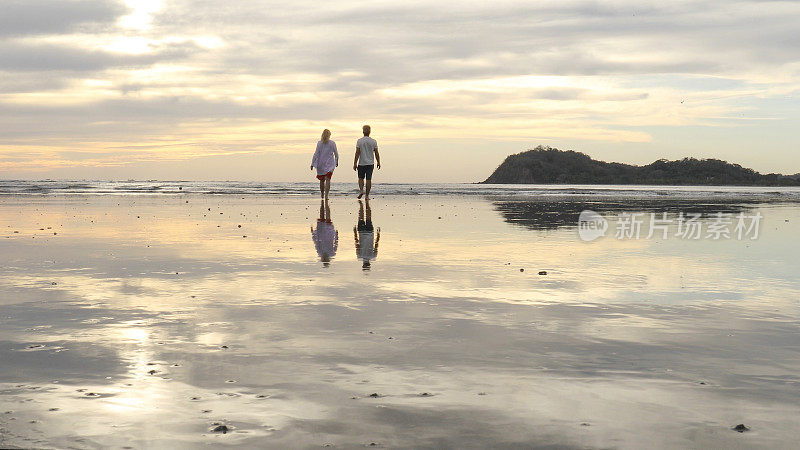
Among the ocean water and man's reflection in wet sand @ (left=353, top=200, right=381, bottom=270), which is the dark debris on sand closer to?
man's reflection in wet sand @ (left=353, top=200, right=381, bottom=270)

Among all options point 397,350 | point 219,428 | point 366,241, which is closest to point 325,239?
point 366,241

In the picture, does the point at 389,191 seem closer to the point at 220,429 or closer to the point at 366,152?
the point at 366,152

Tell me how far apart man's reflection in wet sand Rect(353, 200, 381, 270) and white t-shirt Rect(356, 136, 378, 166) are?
825 cm

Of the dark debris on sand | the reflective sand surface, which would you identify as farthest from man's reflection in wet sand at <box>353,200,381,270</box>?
the dark debris on sand

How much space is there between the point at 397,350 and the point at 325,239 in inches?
325

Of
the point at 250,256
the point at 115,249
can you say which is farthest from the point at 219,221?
the point at 250,256

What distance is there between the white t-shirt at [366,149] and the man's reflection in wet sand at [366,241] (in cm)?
825

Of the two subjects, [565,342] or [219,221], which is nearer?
[565,342]

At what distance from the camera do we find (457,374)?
456cm

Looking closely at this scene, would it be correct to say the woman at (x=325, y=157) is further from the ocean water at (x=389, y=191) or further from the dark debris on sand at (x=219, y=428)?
the dark debris on sand at (x=219, y=428)

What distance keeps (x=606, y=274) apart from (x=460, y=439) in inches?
234

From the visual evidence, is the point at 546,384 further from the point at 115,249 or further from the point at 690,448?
the point at 115,249

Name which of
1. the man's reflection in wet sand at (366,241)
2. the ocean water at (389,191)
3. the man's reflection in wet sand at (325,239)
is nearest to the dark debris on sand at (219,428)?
the man's reflection in wet sand at (366,241)

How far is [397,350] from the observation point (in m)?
5.16
